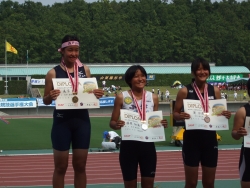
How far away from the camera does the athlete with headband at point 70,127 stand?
7.21 metres

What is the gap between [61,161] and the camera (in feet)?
23.8

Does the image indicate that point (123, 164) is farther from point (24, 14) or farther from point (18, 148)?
point (24, 14)

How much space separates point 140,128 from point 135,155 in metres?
0.31

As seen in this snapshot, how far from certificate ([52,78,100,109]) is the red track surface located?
4.80m

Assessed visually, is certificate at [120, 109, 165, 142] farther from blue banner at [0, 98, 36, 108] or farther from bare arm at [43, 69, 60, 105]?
blue banner at [0, 98, 36, 108]

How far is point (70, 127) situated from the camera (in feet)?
23.7

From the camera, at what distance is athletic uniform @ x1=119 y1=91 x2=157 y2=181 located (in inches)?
275

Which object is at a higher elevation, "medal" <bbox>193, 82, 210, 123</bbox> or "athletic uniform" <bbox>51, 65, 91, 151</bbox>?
"medal" <bbox>193, 82, 210, 123</bbox>

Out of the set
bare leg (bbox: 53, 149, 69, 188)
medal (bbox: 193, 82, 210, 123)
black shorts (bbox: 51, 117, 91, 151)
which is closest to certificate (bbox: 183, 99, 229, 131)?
medal (bbox: 193, 82, 210, 123)

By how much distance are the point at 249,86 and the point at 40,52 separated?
3301 inches

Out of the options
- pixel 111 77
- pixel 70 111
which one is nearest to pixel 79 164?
pixel 70 111

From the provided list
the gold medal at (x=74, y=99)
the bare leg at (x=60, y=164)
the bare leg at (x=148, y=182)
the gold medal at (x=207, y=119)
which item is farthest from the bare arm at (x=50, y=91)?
the gold medal at (x=207, y=119)

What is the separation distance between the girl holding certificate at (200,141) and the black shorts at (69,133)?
107 centimetres

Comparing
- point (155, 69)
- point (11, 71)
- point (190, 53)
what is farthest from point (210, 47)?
point (11, 71)
